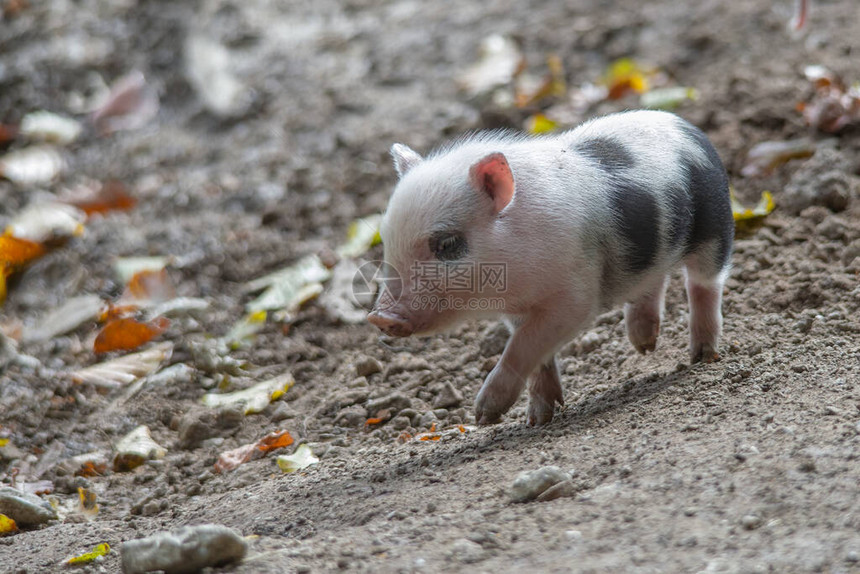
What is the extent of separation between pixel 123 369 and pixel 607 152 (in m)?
2.66

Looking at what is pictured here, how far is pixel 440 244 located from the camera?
3.53 metres

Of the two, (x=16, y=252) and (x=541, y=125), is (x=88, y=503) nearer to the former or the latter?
(x=16, y=252)

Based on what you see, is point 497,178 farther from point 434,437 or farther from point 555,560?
point 555,560

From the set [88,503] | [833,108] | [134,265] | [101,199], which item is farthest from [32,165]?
[833,108]

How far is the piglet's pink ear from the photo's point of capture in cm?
347

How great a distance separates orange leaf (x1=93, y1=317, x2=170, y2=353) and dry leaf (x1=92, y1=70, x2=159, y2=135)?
Result: 337 cm

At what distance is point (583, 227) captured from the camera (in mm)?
3598

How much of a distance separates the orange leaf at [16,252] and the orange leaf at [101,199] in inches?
27.9

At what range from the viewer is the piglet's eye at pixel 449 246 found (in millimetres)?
3527

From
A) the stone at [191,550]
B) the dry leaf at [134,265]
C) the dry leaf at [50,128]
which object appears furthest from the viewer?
the dry leaf at [50,128]

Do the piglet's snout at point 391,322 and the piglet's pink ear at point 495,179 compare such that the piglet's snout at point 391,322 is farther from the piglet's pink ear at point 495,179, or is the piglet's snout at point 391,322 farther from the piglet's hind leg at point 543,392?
the piglet's hind leg at point 543,392

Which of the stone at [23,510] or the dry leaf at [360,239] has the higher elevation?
the stone at [23,510]

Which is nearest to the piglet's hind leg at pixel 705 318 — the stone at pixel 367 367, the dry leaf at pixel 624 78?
the stone at pixel 367 367

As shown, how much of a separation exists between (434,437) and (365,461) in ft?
1.06
